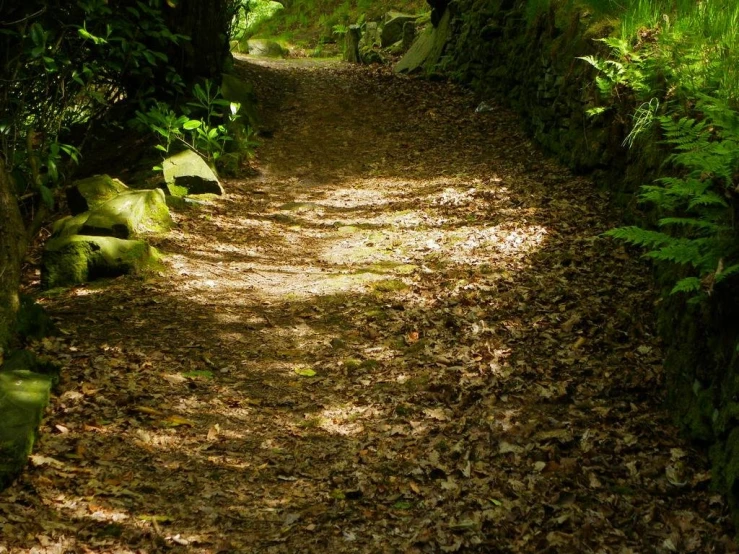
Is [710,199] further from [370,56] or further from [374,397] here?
[370,56]


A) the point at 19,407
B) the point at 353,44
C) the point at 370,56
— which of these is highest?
the point at 353,44

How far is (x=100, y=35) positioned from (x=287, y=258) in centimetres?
334

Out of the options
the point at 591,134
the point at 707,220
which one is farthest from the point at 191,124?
the point at 707,220

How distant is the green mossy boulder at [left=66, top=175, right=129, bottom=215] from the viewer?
23.3 ft

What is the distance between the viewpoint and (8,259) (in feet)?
13.4

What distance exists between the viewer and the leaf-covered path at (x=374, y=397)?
130 inches

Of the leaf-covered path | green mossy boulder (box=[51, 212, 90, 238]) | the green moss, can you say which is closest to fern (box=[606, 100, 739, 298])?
the leaf-covered path

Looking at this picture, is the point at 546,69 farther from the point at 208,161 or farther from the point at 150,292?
the point at 150,292

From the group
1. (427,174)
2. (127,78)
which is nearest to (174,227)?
(127,78)

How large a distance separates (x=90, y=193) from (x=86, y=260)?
158 cm

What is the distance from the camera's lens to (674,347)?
14.1 feet

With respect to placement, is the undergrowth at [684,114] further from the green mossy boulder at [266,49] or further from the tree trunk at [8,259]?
the green mossy boulder at [266,49]

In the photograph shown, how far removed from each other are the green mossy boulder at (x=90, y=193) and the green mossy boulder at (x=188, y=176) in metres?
Result: 0.81

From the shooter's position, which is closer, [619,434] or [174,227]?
[619,434]
